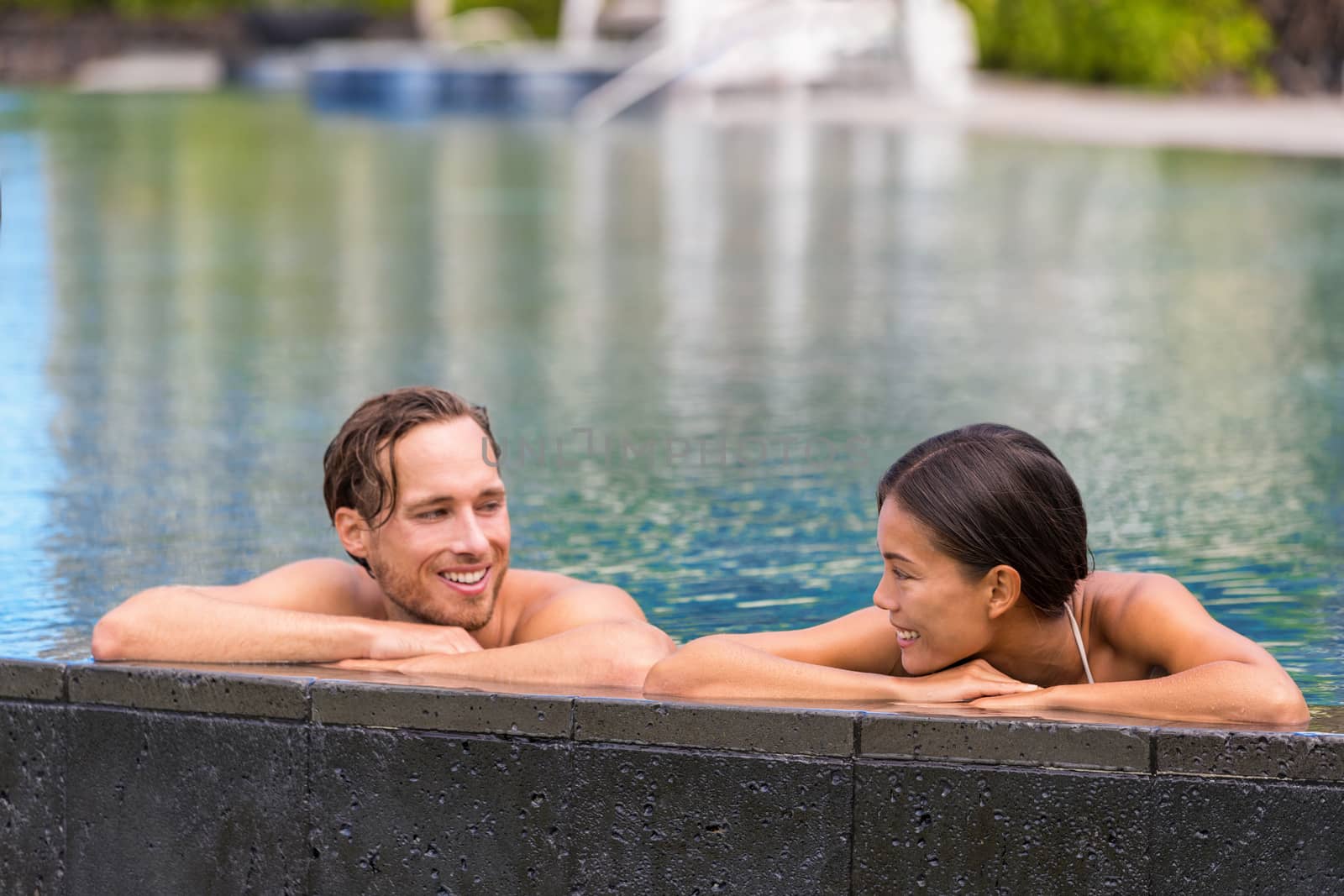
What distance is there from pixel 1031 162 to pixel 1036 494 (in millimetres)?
19325

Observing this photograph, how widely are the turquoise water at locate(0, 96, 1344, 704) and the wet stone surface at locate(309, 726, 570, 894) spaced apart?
4.19 ft

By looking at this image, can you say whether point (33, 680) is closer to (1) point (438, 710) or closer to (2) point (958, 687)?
(1) point (438, 710)

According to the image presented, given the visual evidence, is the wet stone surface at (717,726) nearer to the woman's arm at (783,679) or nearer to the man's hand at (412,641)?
the woman's arm at (783,679)

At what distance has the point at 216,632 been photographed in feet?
13.0

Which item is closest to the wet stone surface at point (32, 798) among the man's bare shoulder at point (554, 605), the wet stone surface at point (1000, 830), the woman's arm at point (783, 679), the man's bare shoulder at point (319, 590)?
the man's bare shoulder at point (319, 590)

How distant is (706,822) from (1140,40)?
33.6 meters

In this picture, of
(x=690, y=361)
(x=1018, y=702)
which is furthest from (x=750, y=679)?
(x=690, y=361)

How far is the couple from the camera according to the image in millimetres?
3613

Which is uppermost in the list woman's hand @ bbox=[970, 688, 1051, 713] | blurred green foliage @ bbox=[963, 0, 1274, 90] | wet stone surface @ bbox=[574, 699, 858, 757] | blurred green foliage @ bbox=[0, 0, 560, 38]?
blurred green foliage @ bbox=[0, 0, 560, 38]

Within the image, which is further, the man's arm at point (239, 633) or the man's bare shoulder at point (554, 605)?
the man's bare shoulder at point (554, 605)

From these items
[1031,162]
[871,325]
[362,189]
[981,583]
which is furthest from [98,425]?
[1031,162]

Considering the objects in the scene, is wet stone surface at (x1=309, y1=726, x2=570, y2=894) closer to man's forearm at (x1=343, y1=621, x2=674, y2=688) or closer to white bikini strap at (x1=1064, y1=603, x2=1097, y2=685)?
man's forearm at (x1=343, y1=621, x2=674, y2=688)

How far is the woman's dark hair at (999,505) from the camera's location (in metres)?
3.61

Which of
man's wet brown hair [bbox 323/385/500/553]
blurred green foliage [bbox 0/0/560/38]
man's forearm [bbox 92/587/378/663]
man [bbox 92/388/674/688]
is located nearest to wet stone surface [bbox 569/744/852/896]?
man [bbox 92/388/674/688]
